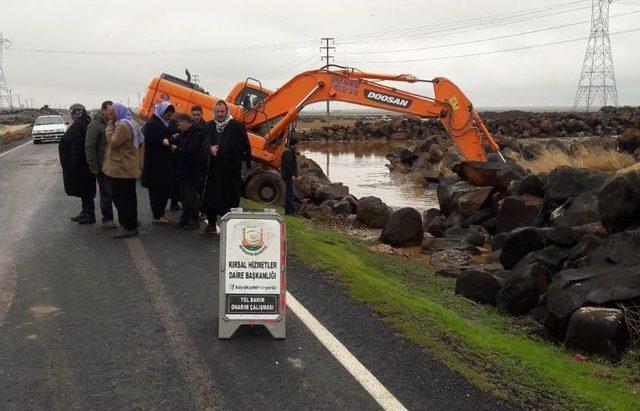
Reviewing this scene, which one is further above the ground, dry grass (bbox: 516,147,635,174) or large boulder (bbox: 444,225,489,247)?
dry grass (bbox: 516,147,635,174)

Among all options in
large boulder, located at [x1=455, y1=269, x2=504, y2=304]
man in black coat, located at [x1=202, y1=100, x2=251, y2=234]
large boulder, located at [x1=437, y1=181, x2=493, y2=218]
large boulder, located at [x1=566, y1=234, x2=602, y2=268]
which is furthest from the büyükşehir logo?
large boulder, located at [x1=437, y1=181, x2=493, y2=218]

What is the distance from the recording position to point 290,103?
17703mm

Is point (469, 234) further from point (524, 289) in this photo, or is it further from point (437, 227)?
point (524, 289)

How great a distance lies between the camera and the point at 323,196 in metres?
19.4

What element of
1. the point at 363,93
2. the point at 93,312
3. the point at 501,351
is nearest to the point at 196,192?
the point at 93,312

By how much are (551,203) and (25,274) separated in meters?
10.6

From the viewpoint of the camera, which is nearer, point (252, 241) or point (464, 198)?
point (252, 241)

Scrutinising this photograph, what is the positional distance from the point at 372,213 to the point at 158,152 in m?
Answer: 8.00

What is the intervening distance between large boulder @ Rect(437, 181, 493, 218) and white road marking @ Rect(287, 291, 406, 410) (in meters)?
11.4

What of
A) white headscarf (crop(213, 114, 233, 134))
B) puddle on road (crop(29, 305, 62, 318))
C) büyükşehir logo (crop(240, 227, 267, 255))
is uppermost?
white headscarf (crop(213, 114, 233, 134))

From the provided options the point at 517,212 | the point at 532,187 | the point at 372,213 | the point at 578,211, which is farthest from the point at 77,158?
the point at 532,187

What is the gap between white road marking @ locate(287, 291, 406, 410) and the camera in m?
4.56

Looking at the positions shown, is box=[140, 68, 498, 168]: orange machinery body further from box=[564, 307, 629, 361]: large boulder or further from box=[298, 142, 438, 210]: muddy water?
box=[564, 307, 629, 361]: large boulder

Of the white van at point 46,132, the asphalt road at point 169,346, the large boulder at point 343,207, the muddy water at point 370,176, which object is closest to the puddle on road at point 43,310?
the asphalt road at point 169,346
